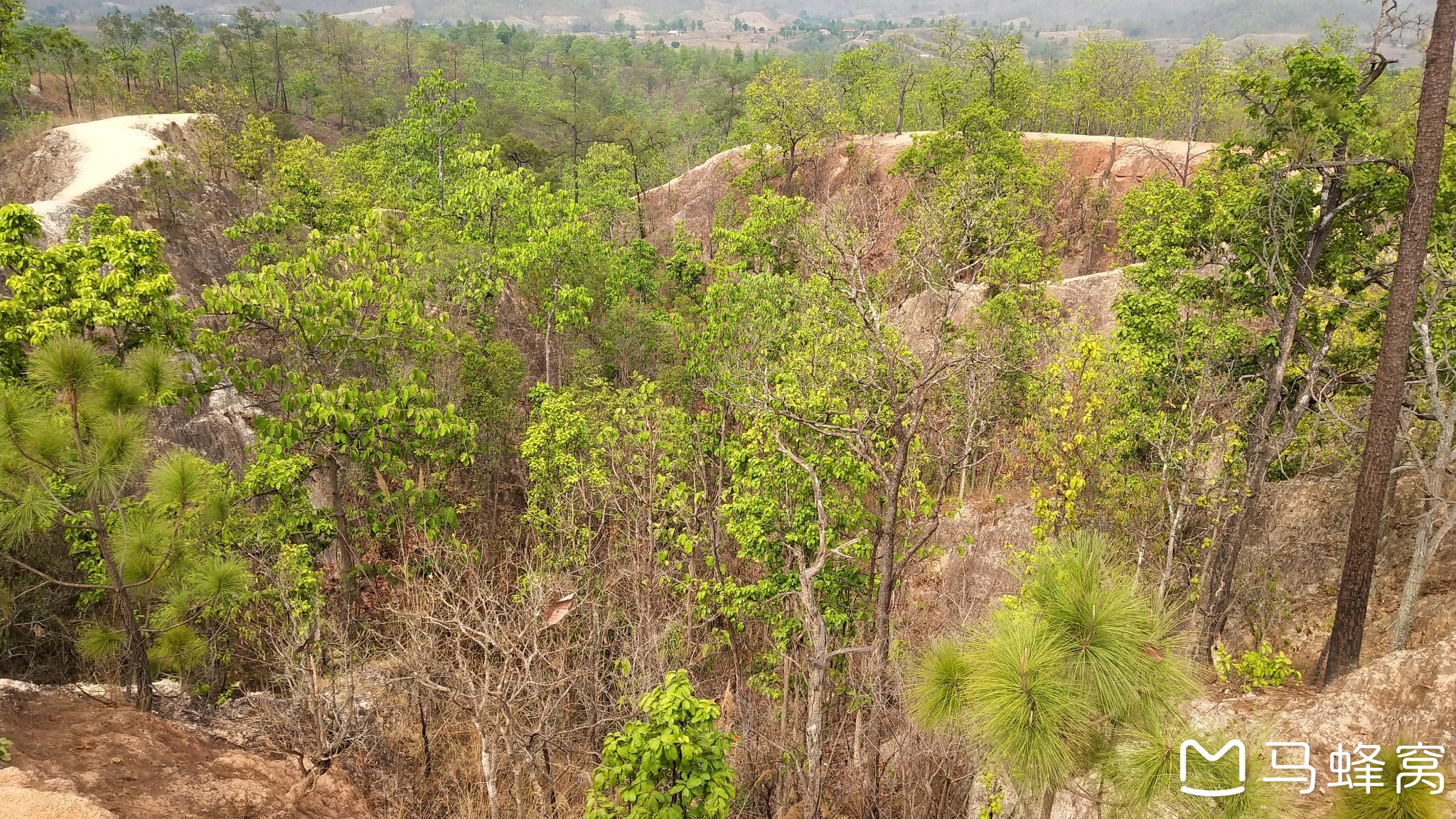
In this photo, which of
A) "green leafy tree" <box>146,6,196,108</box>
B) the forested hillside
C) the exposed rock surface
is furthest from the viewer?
"green leafy tree" <box>146,6,196,108</box>

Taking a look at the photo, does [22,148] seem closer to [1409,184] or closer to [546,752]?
[546,752]

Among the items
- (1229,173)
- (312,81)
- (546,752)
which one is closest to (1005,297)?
(1229,173)

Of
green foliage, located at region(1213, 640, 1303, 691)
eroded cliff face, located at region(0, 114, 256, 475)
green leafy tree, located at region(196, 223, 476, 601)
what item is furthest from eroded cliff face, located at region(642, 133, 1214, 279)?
green foliage, located at region(1213, 640, 1303, 691)

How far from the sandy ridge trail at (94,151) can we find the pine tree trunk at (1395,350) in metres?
29.1

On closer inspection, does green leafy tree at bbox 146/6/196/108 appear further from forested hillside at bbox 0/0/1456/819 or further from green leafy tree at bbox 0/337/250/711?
green leafy tree at bbox 0/337/250/711

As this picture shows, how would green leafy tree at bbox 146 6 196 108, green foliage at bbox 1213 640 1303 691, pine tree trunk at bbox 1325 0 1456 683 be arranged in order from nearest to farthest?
pine tree trunk at bbox 1325 0 1456 683
green foliage at bbox 1213 640 1303 691
green leafy tree at bbox 146 6 196 108

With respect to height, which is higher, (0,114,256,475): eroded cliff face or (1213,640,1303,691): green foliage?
(0,114,256,475): eroded cliff face

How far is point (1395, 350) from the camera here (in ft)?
34.2

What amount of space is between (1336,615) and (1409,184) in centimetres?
599

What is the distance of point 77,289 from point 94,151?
26.0 meters

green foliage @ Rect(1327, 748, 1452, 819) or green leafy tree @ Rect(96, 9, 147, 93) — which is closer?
green foliage @ Rect(1327, 748, 1452, 819)

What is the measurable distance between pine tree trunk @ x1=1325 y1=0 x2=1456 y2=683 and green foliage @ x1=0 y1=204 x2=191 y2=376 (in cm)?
1627

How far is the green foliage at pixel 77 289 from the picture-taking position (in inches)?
373

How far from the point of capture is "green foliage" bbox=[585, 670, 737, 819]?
6.60 metres
